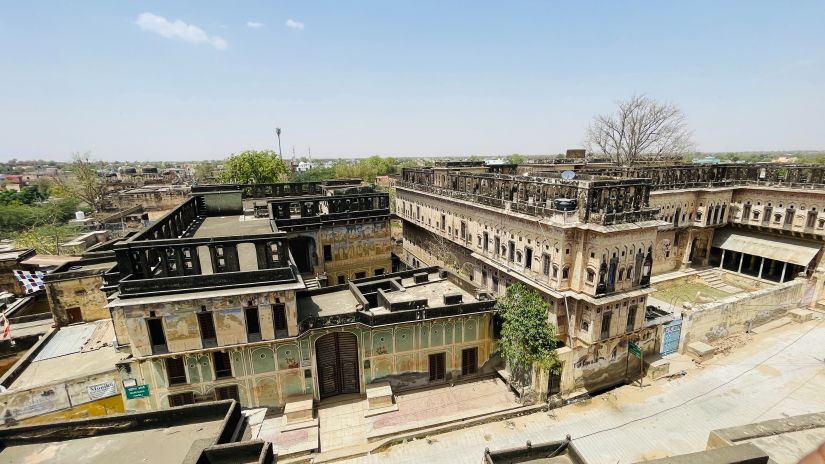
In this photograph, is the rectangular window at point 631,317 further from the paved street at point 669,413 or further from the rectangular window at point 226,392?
the rectangular window at point 226,392

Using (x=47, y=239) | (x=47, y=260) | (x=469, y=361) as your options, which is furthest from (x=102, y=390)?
(x=47, y=239)

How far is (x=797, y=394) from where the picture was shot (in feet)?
75.4

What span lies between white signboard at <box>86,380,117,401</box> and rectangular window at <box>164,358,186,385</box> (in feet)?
8.66

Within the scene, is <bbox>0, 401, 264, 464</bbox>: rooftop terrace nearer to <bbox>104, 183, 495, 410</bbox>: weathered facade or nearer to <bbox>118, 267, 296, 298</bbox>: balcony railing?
<bbox>104, 183, 495, 410</bbox>: weathered facade

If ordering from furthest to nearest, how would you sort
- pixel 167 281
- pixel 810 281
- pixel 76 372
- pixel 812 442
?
pixel 810 281 → pixel 76 372 → pixel 167 281 → pixel 812 442

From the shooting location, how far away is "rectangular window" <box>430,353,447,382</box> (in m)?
23.1

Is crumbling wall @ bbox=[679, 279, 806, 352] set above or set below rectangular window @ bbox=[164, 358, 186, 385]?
below

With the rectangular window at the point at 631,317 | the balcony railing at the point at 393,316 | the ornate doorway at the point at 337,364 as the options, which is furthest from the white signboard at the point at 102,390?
the rectangular window at the point at 631,317

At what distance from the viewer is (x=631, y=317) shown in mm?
24141

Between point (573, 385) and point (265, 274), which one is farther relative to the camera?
point (573, 385)

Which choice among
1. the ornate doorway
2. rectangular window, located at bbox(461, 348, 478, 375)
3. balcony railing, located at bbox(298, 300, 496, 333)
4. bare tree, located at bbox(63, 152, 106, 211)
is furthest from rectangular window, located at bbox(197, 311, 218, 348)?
bare tree, located at bbox(63, 152, 106, 211)

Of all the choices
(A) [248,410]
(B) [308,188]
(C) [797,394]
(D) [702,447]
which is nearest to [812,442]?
(D) [702,447]

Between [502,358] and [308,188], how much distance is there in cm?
2887

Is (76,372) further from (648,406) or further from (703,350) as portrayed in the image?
(703,350)
